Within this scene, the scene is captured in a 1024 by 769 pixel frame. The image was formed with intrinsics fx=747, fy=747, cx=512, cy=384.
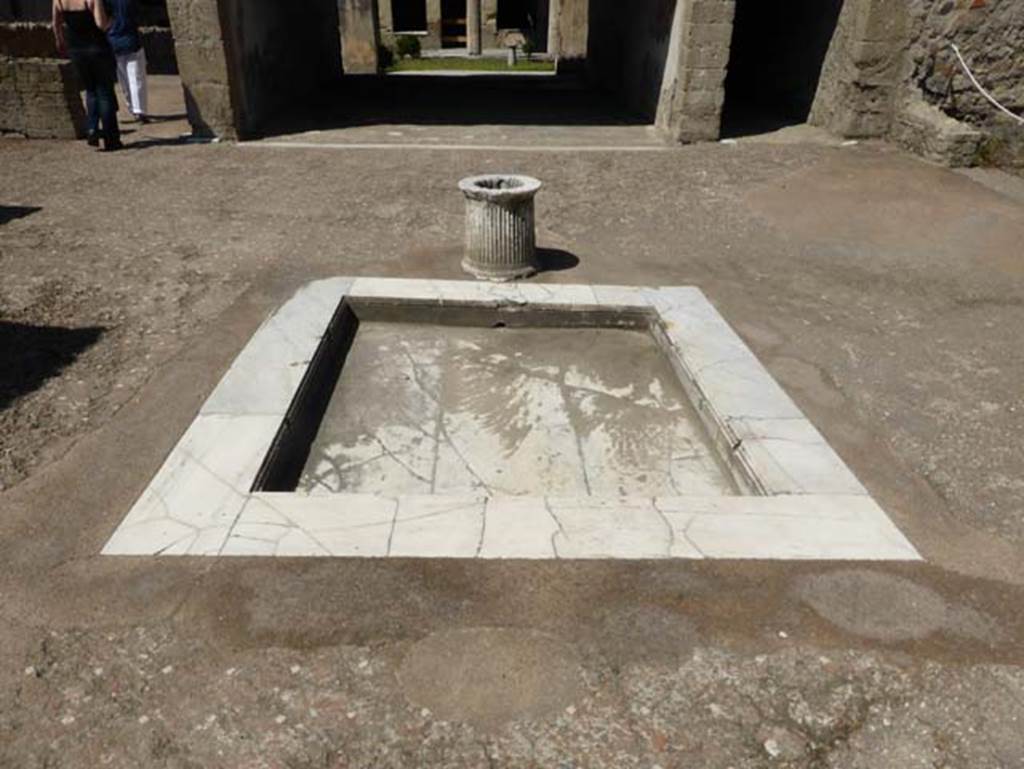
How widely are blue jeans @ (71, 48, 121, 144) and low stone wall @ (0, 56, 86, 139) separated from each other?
0.52m

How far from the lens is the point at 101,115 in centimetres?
984

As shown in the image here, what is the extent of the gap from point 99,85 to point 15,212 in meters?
2.63

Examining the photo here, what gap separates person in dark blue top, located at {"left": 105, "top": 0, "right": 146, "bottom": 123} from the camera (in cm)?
1034

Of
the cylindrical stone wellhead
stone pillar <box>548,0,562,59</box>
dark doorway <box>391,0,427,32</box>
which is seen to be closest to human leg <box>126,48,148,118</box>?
the cylindrical stone wellhead

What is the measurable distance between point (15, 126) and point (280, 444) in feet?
31.3

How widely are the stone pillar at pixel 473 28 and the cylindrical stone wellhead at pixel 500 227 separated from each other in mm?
24429

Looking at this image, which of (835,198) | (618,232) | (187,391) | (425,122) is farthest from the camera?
(425,122)

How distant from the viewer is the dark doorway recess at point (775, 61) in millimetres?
11633

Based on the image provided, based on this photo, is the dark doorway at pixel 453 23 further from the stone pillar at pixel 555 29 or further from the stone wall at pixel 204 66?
the stone wall at pixel 204 66

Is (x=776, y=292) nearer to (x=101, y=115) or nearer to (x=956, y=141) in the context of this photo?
(x=956, y=141)

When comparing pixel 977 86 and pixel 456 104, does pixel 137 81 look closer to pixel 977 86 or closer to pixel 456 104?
pixel 456 104

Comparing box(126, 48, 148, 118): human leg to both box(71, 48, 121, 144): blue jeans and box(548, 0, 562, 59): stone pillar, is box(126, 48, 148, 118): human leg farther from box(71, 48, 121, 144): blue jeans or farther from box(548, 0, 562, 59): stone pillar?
box(548, 0, 562, 59): stone pillar

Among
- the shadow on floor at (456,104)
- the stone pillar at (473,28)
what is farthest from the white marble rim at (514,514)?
the stone pillar at (473,28)

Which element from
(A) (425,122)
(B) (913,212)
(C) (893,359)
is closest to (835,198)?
(B) (913,212)
